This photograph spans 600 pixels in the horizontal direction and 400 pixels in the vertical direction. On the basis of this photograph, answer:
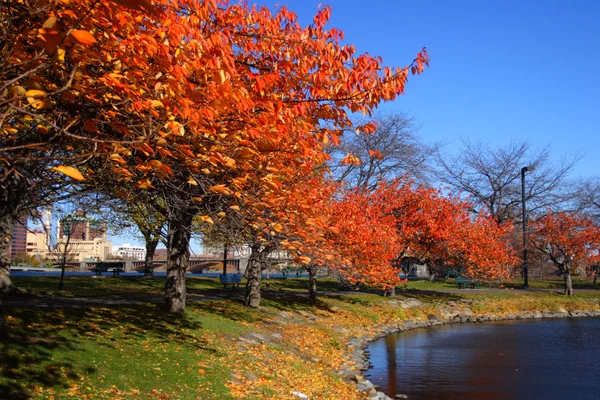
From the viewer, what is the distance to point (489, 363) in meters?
16.9

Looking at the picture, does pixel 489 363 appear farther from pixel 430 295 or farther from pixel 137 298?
pixel 430 295

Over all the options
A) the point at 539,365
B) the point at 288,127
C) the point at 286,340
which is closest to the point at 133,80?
the point at 288,127

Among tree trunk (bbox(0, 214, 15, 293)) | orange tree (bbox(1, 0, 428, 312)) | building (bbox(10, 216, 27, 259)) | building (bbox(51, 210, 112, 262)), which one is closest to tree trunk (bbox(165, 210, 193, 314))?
building (bbox(51, 210, 112, 262))

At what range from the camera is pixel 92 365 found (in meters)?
8.38

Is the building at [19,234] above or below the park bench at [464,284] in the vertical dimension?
above

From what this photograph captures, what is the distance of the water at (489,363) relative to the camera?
13.5m

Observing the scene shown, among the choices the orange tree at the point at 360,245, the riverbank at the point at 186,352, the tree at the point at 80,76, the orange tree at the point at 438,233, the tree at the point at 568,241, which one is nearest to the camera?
the tree at the point at 80,76

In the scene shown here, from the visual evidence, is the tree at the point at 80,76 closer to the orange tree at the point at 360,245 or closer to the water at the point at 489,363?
the water at the point at 489,363

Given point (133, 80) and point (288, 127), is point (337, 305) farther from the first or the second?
point (133, 80)

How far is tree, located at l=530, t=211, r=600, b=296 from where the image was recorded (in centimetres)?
3306

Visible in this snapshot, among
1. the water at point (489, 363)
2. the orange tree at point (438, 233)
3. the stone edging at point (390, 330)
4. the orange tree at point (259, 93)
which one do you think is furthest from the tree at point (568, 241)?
the orange tree at point (259, 93)

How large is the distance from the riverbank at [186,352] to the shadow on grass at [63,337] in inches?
0.7

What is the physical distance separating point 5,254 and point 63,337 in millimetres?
8076

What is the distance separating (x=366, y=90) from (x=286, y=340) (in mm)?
9719
